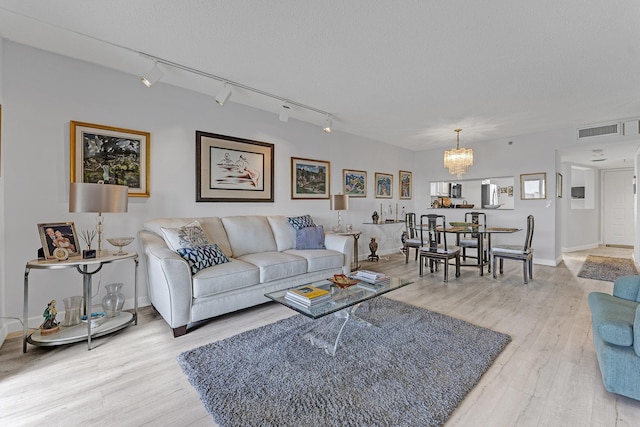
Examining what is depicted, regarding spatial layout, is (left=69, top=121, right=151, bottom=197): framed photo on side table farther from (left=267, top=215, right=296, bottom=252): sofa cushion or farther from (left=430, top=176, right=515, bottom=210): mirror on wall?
(left=430, top=176, right=515, bottom=210): mirror on wall

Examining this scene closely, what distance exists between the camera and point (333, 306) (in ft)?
6.84

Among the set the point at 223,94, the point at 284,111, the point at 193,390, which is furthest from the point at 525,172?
the point at 193,390

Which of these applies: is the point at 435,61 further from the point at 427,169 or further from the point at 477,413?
the point at 427,169

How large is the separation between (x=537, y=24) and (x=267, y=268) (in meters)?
3.18

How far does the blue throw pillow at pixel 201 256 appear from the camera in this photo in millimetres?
2682

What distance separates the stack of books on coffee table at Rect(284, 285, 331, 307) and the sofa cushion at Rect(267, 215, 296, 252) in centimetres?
166

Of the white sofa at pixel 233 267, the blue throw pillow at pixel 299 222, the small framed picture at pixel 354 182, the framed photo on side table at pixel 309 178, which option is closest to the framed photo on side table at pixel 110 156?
the white sofa at pixel 233 267

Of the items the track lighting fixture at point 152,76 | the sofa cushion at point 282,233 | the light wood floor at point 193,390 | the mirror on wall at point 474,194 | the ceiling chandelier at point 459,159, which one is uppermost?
the track lighting fixture at point 152,76

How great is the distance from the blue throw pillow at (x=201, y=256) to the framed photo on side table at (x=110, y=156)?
3.31 ft

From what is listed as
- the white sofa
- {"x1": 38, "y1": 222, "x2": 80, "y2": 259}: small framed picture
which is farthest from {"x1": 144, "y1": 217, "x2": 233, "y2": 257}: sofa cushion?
{"x1": 38, "y1": 222, "x2": 80, "y2": 259}: small framed picture

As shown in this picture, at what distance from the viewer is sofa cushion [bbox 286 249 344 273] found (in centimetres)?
346

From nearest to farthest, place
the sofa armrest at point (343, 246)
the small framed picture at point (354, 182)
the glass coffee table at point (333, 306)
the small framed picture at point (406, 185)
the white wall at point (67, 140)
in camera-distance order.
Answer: the glass coffee table at point (333, 306)
the white wall at point (67, 140)
the sofa armrest at point (343, 246)
the small framed picture at point (354, 182)
the small framed picture at point (406, 185)

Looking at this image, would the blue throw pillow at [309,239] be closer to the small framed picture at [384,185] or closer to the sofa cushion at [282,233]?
the sofa cushion at [282,233]

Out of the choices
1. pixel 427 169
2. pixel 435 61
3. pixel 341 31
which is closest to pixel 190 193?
pixel 341 31
